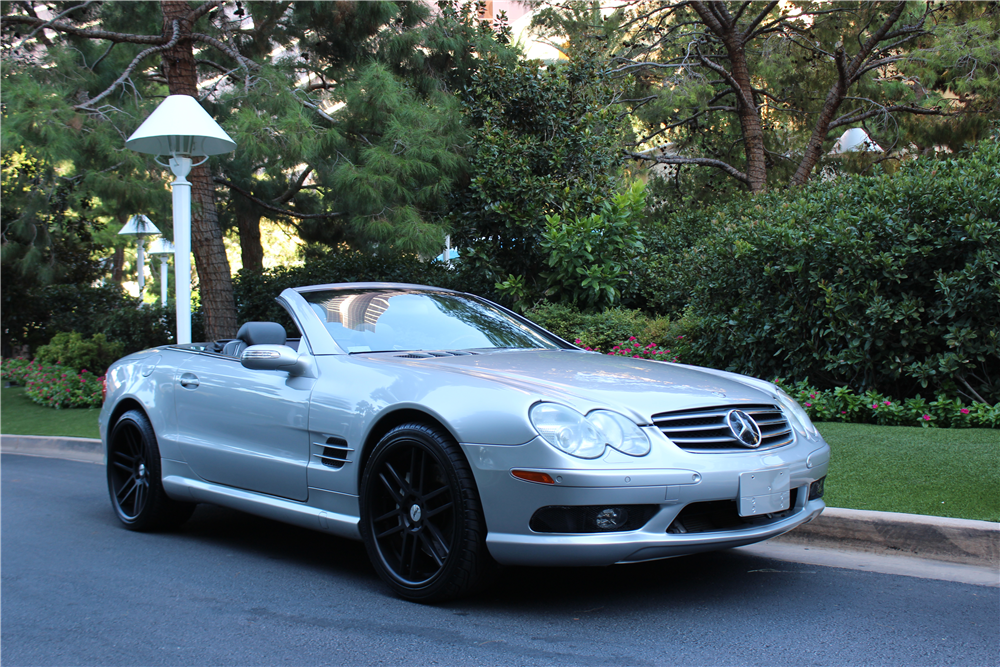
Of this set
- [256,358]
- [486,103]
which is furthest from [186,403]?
[486,103]

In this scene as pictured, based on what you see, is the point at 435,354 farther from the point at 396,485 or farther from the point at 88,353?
the point at 88,353

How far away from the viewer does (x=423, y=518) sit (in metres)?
3.73

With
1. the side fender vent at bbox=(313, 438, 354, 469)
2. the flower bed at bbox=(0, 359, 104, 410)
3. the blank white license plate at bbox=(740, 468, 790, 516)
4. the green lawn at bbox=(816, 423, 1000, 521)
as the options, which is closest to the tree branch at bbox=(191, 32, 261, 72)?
the flower bed at bbox=(0, 359, 104, 410)

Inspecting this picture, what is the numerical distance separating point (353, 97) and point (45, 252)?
8.01m

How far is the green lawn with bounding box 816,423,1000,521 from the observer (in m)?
4.95

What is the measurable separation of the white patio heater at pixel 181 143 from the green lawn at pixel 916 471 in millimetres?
5459

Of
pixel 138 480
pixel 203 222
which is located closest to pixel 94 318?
pixel 203 222

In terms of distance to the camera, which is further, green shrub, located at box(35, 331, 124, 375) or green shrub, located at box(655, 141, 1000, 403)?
green shrub, located at box(35, 331, 124, 375)

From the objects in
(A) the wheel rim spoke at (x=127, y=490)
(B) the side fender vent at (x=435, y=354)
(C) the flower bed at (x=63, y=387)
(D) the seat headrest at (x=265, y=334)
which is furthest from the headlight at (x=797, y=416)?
(C) the flower bed at (x=63, y=387)

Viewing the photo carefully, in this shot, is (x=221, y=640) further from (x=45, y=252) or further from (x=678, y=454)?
(x=45, y=252)

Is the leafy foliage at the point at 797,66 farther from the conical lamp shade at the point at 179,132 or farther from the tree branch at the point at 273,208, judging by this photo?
the conical lamp shade at the point at 179,132

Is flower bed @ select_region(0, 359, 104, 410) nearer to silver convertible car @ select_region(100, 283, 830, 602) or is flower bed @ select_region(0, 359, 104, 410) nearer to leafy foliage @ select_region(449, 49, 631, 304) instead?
leafy foliage @ select_region(449, 49, 631, 304)

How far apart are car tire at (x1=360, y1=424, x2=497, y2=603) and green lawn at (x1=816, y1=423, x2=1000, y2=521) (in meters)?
2.61

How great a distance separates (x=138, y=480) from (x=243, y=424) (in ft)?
4.57
